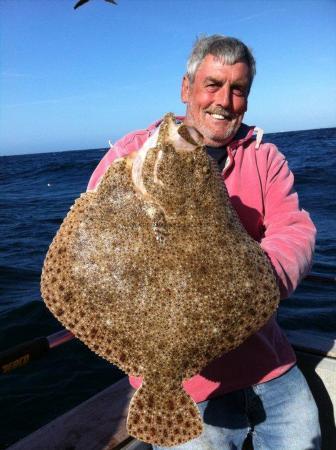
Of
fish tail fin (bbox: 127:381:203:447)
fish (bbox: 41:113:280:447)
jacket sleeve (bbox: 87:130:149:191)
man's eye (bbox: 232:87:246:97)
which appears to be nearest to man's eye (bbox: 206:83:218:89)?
man's eye (bbox: 232:87:246:97)

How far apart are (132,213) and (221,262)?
0.48 m

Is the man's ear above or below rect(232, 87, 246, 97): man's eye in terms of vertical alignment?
above

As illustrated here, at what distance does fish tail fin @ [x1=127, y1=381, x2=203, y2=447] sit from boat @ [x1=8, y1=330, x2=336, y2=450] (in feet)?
3.55

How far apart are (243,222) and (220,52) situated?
120 centimetres

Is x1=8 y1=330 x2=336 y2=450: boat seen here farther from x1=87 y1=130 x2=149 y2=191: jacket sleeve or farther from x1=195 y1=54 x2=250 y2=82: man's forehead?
x1=195 y1=54 x2=250 y2=82: man's forehead

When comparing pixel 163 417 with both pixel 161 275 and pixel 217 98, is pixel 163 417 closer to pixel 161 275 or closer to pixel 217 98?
pixel 161 275

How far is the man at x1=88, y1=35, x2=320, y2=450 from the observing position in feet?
9.46

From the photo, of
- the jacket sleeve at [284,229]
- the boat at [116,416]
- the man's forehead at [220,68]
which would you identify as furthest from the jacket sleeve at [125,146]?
the boat at [116,416]

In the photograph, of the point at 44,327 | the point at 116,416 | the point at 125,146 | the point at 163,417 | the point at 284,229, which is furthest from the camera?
the point at 44,327

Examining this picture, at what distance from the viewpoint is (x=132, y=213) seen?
196cm

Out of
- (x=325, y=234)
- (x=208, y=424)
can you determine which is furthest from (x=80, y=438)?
(x=325, y=234)

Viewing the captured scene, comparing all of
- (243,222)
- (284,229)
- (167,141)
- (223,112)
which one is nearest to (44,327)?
(243,222)

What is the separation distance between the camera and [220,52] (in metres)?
2.89

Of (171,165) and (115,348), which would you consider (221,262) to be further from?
(115,348)
